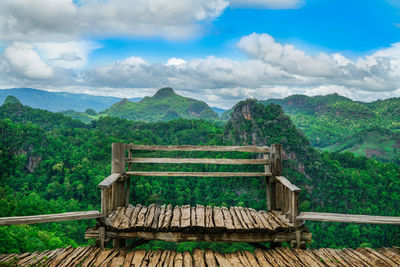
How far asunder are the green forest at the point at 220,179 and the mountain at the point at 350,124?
54.7ft

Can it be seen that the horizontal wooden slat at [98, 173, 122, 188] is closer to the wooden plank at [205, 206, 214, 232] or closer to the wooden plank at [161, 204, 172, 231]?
Result: the wooden plank at [161, 204, 172, 231]

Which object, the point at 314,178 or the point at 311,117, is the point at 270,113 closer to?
the point at 314,178

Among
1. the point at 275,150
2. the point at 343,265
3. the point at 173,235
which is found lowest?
the point at 343,265

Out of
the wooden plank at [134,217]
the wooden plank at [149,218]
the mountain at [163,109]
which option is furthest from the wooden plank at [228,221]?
the mountain at [163,109]

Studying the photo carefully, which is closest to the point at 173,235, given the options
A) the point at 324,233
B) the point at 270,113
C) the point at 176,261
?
the point at 176,261

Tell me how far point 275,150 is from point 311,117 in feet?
291

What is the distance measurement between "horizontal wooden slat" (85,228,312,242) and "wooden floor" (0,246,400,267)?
153mm

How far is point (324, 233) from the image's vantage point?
3416cm

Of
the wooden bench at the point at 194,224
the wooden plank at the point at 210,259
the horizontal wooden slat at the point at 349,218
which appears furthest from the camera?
the wooden bench at the point at 194,224

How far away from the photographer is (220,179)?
4231 centimetres

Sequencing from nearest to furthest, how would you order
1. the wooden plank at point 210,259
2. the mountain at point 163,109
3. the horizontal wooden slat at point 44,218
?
the horizontal wooden slat at point 44,218 < the wooden plank at point 210,259 < the mountain at point 163,109

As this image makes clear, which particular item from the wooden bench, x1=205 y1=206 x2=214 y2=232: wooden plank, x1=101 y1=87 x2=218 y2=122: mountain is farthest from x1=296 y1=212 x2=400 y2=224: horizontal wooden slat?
x1=101 y1=87 x2=218 y2=122: mountain

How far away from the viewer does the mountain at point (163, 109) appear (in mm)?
101062

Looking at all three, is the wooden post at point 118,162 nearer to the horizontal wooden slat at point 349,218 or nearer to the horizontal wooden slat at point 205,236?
the horizontal wooden slat at point 205,236
